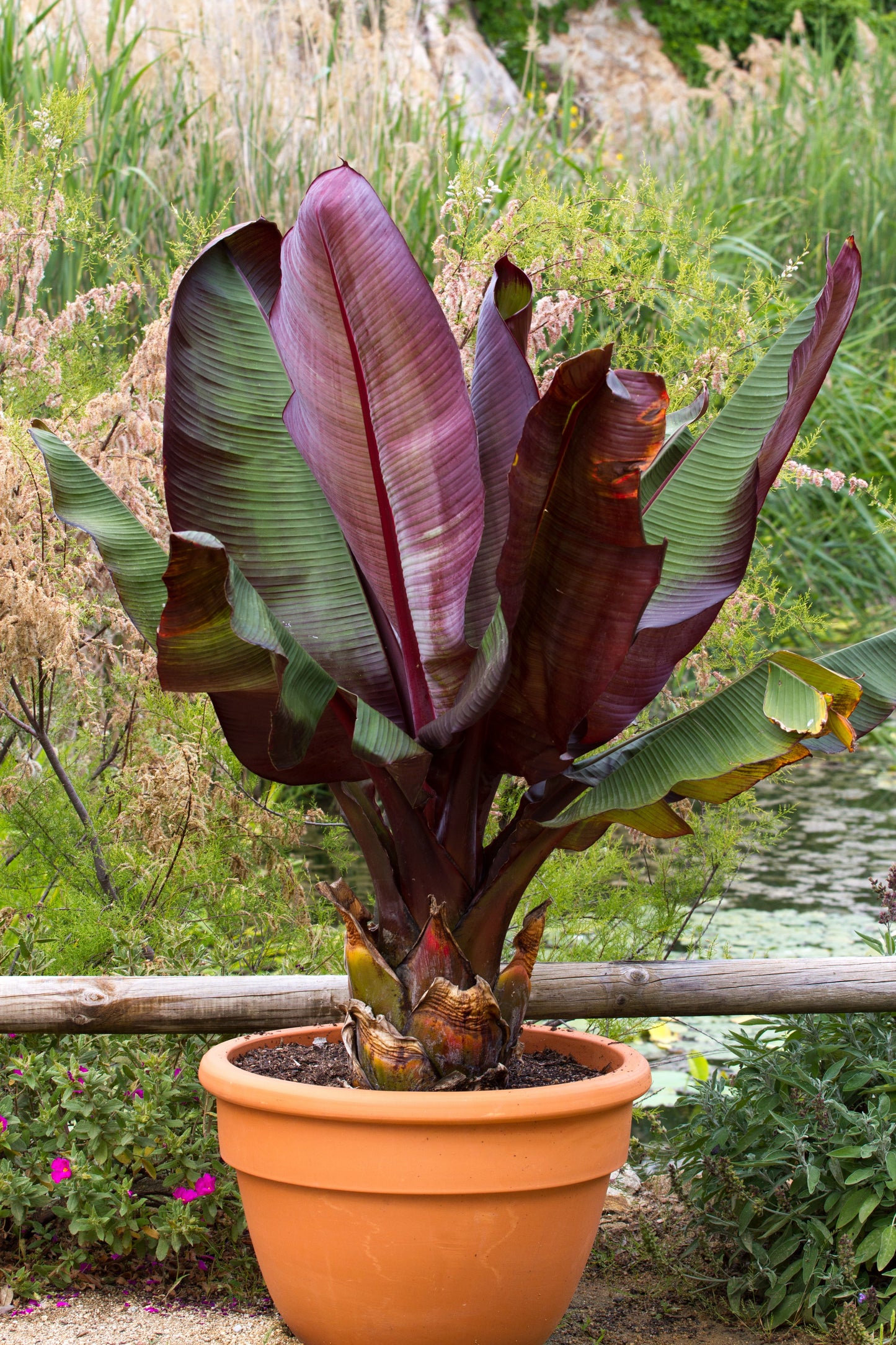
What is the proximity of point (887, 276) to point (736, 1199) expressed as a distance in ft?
21.4

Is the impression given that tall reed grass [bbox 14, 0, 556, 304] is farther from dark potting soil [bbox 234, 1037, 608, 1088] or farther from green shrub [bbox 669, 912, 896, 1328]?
green shrub [bbox 669, 912, 896, 1328]

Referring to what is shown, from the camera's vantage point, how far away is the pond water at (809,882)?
3893 millimetres

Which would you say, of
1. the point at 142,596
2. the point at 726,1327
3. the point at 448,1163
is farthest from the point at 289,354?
the point at 726,1327

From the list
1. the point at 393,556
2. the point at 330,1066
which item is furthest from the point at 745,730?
the point at 330,1066

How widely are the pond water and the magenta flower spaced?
1644 millimetres

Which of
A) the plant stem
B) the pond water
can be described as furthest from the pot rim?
the pond water

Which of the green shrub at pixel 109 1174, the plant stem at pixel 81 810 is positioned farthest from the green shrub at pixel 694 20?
the green shrub at pixel 109 1174

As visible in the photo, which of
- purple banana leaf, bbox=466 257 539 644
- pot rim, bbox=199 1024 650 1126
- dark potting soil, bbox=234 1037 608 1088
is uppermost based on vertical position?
purple banana leaf, bbox=466 257 539 644

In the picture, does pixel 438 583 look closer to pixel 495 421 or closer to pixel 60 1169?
pixel 495 421

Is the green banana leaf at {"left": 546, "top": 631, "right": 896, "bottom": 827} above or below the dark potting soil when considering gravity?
above

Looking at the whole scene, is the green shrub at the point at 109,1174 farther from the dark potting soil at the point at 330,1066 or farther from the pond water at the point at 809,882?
the pond water at the point at 809,882

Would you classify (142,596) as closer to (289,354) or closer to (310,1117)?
(289,354)

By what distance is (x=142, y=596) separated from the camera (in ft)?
5.93

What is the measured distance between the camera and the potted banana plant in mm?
1569
